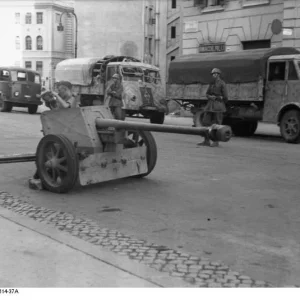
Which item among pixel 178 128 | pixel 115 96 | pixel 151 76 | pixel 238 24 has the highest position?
pixel 238 24

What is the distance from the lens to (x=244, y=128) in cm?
1560

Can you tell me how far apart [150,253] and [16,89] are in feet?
71.0

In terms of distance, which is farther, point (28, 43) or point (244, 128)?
Result: point (28, 43)

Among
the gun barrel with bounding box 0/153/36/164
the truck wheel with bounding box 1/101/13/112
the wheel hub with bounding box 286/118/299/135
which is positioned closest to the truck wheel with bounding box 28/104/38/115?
the truck wheel with bounding box 1/101/13/112

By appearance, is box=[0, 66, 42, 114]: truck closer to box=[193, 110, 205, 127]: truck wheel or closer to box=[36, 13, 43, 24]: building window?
box=[193, 110, 205, 127]: truck wheel

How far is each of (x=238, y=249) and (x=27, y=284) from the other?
1.75m

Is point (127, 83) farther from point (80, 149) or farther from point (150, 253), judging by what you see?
point (150, 253)

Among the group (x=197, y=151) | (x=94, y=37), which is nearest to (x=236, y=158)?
(x=197, y=151)

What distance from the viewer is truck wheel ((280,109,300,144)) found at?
13.1 meters

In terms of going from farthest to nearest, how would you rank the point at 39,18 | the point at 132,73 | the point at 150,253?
the point at 39,18
the point at 132,73
the point at 150,253

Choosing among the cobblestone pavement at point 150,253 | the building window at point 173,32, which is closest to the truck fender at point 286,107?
the cobblestone pavement at point 150,253

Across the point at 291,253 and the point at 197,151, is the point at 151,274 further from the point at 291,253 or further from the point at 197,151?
the point at 197,151

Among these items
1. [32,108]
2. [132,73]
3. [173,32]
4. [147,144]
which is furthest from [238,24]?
[173,32]
